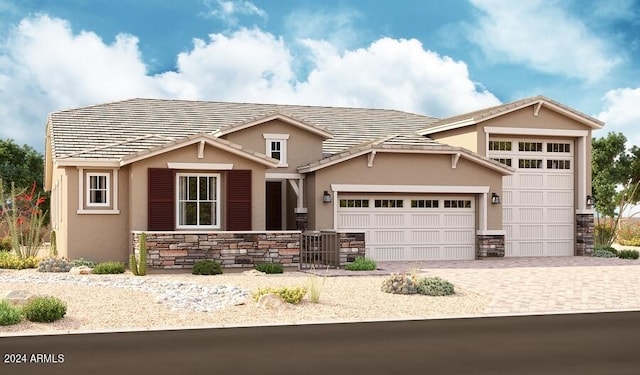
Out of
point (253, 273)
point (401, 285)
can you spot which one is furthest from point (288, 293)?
point (253, 273)

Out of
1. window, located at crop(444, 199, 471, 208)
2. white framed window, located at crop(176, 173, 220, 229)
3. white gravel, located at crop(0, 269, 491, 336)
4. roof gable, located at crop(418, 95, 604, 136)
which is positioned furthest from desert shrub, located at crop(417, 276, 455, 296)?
roof gable, located at crop(418, 95, 604, 136)

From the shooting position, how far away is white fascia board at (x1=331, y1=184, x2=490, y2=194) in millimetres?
25734

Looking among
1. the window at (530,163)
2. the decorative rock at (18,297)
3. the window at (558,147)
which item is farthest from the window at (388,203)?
the decorative rock at (18,297)

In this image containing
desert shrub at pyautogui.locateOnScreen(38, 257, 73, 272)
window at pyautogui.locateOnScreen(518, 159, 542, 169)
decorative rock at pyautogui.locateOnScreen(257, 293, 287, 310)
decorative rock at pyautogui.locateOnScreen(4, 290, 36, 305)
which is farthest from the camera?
window at pyautogui.locateOnScreen(518, 159, 542, 169)

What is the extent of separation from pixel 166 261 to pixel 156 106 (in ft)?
39.1

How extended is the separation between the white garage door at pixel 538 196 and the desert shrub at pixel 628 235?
31.0 ft

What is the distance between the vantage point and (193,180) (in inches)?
924

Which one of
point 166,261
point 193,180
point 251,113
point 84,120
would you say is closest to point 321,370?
point 166,261

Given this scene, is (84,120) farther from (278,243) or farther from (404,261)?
(404,261)

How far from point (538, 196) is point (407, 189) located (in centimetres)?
593

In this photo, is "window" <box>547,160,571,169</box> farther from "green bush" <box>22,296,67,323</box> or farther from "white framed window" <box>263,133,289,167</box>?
"green bush" <box>22,296,67,323</box>

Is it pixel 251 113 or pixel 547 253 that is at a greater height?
pixel 251 113

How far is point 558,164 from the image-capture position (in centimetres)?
2972

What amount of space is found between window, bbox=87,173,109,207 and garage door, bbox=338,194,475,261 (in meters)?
7.22
